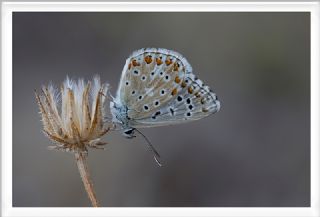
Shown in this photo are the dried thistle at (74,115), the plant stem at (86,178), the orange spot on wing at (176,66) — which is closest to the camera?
the plant stem at (86,178)

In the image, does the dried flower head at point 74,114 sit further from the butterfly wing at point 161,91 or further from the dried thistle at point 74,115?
the butterfly wing at point 161,91

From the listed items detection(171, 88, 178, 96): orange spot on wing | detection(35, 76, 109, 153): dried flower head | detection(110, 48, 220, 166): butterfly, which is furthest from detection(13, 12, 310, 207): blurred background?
detection(35, 76, 109, 153): dried flower head

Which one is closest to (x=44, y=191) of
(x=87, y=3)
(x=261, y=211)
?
(x=87, y=3)

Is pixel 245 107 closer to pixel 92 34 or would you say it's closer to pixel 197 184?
pixel 197 184

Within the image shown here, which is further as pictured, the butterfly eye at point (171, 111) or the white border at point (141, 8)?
the butterfly eye at point (171, 111)

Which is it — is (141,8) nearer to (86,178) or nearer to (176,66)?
(176,66)

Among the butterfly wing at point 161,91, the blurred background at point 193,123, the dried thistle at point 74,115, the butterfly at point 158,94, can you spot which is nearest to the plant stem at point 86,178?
the dried thistle at point 74,115

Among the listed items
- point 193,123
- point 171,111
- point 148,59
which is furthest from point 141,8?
point 193,123
